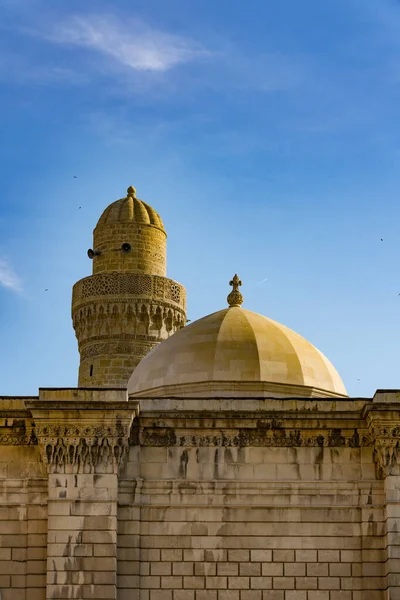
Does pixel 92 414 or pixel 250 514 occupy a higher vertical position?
pixel 92 414

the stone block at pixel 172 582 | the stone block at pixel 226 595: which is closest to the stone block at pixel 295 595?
the stone block at pixel 226 595

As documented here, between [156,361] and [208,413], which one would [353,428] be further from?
[156,361]

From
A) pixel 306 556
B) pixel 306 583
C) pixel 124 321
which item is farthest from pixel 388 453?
pixel 124 321

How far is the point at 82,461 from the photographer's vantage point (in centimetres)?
2400

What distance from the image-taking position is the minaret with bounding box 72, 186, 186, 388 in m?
48.4

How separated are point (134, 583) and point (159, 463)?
2235 millimetres

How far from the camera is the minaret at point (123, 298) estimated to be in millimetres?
48438

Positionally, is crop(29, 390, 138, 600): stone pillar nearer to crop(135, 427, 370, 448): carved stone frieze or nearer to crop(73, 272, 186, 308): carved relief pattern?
crop(135, 427, 370, 448): carved stone frieze

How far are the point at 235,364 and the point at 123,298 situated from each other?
67.5 feet

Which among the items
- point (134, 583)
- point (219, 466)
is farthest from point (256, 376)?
point (134, 583)

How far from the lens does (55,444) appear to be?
24.0 meters

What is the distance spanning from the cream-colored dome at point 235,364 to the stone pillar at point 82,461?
4.47 meters

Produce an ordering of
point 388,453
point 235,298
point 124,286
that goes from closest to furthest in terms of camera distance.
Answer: point 388,453 < point 235,298 < point 124,286

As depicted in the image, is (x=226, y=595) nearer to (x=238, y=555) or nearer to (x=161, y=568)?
(x=238, y=555)
